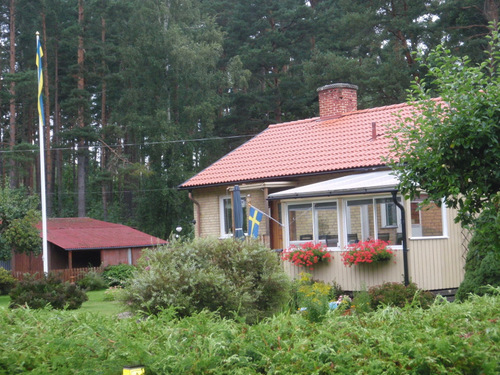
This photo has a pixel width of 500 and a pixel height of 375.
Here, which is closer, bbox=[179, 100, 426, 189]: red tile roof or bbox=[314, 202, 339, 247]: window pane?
bbox=[314, 202, 339, 247]: window pane

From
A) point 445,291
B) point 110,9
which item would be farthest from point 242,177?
point 110,9

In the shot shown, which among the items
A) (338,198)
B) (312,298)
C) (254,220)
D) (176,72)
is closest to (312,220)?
(338,198)

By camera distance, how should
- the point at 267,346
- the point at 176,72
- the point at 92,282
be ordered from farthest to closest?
1. the point at 176,72
2. the point at 92,282
3. the point at 267,346

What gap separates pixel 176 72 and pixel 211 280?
29822mm

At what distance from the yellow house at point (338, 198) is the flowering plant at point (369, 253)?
0.32 m

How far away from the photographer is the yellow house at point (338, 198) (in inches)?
616

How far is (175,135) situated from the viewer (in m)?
37.6

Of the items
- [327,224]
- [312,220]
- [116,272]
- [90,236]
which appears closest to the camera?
[327,224]

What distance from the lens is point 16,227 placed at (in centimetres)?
2500

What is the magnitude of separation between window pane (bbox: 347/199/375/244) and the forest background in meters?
16.9

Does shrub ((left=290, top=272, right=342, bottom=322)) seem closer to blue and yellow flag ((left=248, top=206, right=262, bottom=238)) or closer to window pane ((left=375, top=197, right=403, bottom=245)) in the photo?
blue and yellow flag ((left=248, top=206, right=262, bottom=238))

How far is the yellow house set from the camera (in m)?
15.7

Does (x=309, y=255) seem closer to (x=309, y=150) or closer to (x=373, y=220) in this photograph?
(x=373, y=220)

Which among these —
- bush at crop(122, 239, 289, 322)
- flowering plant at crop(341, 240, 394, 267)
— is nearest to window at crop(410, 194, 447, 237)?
flowering plant at crop(341, 240, 394, 267)
